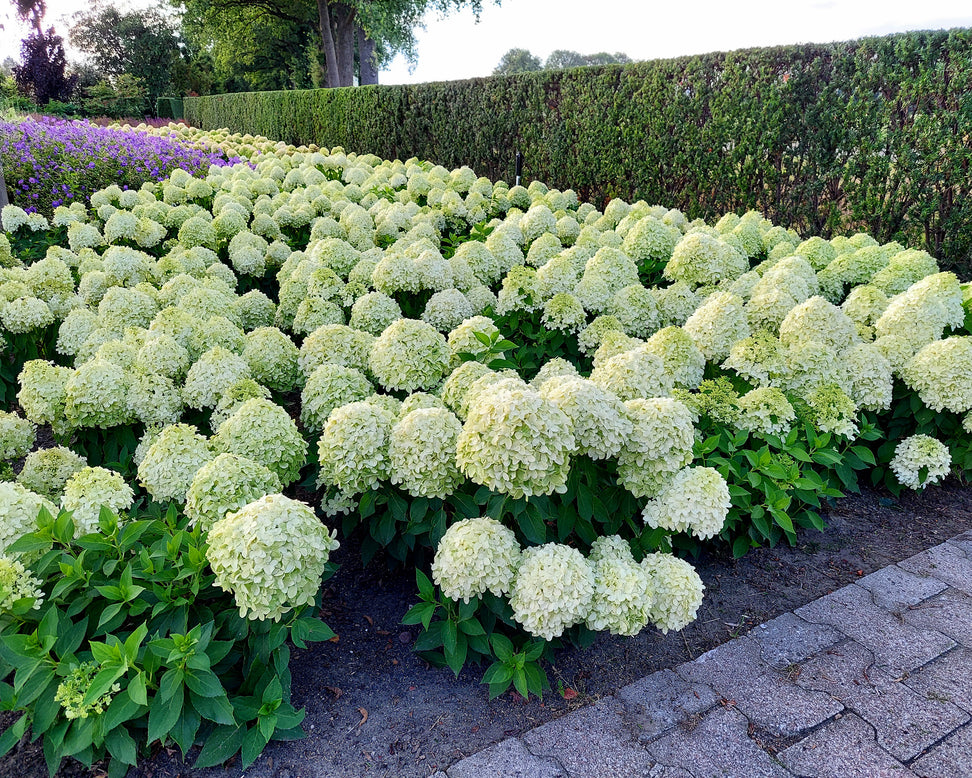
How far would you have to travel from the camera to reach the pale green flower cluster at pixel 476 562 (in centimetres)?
209

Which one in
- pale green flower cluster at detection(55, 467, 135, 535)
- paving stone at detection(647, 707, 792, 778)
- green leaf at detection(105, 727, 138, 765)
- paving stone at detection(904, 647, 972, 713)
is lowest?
paving stone at detection(904, 647, 972, 713)

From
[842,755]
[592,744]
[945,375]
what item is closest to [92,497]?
[592,744]

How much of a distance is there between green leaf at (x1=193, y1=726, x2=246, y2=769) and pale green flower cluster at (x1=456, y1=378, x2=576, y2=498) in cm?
107

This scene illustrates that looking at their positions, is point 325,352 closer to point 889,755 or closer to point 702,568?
point 702,568

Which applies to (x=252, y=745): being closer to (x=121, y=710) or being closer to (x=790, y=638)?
(x=121, y=710)

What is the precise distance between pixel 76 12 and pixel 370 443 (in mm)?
58635

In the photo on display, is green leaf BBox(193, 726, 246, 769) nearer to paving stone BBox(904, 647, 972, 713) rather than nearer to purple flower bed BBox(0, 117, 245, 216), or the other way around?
paving stone BBox(904, 647, 972, 713)

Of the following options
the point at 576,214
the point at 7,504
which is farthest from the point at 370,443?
the point at 576,214

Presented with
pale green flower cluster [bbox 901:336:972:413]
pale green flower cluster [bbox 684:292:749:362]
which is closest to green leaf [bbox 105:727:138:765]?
pale green flower cluster [bbox 684:292:749:362]

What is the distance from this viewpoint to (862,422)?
10.7 feet

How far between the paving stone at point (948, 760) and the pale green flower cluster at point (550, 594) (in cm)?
110

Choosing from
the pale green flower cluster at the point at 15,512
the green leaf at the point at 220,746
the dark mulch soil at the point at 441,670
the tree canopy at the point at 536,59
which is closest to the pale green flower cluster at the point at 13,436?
the pale green flower cluster at the point at 15,512

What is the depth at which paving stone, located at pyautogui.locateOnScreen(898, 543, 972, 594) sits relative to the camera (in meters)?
2.83

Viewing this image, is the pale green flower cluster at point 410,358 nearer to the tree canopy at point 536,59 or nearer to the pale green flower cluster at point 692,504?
the pale green flower cluster at point 692,504
